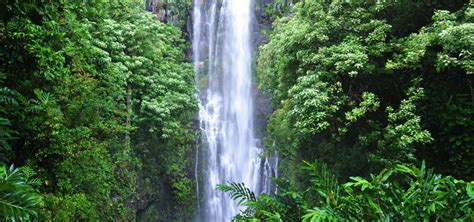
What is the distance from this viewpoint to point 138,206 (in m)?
11.4

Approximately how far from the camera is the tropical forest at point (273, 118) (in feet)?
9.36

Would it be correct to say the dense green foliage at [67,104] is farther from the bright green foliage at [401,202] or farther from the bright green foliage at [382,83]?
the bright green foliage at [382,83]

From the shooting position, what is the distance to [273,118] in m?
10.3

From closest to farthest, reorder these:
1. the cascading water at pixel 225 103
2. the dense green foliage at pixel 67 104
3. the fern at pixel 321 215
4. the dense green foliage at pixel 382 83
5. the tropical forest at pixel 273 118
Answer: the fern at pixel 321 215, the tropical forest at pixel 273 118, the dense green foliage at pixel 67 104, the dense green foliage at pixel 382 83, the cascading water at pixel 225 103

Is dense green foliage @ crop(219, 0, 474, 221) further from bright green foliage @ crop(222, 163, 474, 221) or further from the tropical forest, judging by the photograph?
bright green foliage @ crop(222, 163, 474, 221)

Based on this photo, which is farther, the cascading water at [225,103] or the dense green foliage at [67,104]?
the cascading water at [225,103]

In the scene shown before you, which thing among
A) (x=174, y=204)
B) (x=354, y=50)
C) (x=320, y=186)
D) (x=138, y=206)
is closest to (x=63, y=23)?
(x=320, y=186)

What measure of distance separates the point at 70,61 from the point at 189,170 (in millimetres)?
8380

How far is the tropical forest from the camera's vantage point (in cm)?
285

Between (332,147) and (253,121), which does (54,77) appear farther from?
(253,121)

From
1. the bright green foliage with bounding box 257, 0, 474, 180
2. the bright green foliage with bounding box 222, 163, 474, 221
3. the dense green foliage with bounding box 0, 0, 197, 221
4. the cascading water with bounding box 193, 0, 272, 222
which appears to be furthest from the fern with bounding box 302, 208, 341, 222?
the cascading water with bounding box 193, 0, 272, 222

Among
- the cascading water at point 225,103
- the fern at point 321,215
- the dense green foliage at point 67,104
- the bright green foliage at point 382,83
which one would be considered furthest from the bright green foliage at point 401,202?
the cascading water at point 225,103

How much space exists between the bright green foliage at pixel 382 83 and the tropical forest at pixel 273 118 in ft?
0.10

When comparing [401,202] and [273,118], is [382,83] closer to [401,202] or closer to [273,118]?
[273,118]
